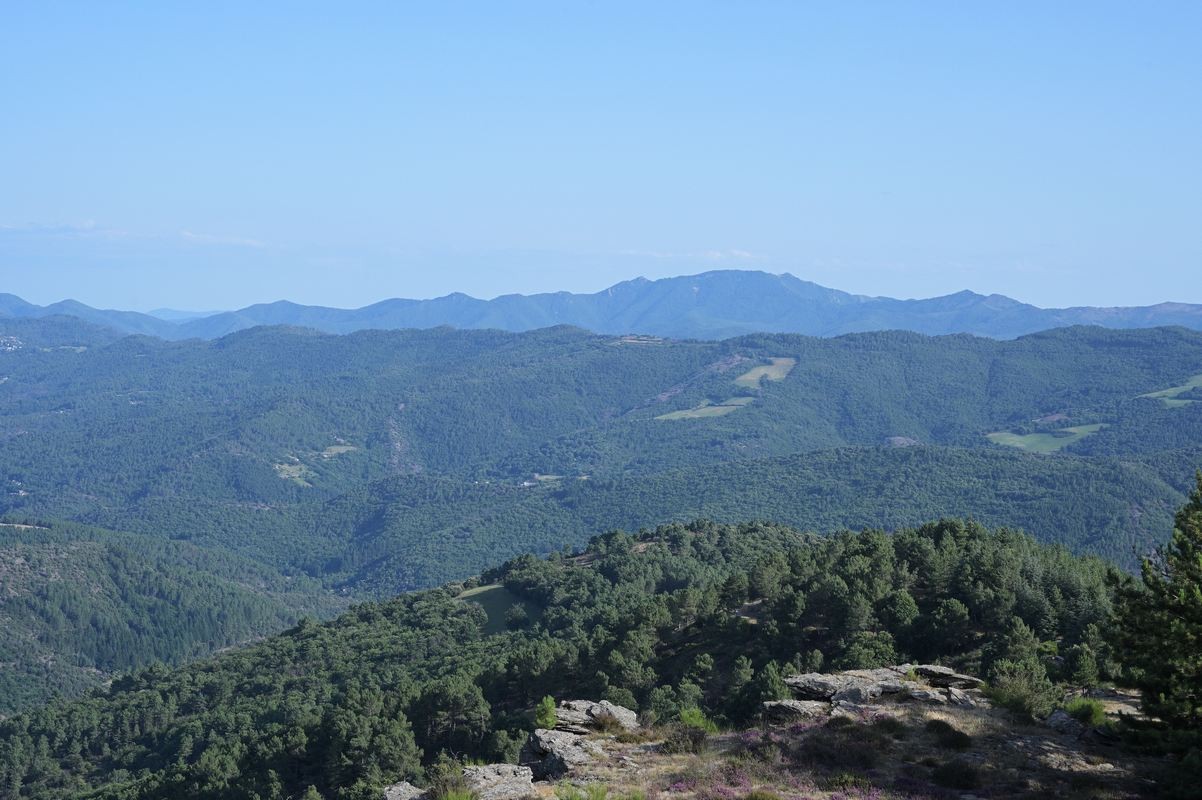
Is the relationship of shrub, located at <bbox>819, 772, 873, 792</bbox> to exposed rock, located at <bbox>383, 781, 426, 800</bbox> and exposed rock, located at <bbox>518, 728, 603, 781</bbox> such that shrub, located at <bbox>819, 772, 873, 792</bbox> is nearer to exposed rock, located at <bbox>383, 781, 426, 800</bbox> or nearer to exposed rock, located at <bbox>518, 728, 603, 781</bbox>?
exposed rock, located at <bbox>518, 728, 603, 781</bbox>

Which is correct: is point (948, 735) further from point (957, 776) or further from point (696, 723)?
point (696, 723)

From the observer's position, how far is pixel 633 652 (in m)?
61.7

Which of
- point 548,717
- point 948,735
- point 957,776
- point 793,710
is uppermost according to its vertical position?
point 957,776

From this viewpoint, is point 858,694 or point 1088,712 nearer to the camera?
point 1088,712

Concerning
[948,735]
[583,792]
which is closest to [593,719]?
[583,792]

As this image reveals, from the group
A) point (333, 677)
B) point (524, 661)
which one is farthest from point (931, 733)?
point (333, 677)

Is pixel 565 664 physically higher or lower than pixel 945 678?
lower

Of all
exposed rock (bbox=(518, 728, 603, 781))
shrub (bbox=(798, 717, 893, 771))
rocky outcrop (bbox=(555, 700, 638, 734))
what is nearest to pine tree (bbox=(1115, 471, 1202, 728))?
shrub (bbox=(798, 717, 893, 771))

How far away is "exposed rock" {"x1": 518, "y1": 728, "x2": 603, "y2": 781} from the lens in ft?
86.0

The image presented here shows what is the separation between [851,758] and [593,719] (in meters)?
9.40

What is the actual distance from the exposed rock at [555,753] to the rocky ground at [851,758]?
44mm

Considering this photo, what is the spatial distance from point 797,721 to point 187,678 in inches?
4039

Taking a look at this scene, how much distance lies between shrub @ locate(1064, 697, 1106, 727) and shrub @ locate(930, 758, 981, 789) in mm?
5401

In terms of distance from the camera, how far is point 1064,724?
27406 mm
